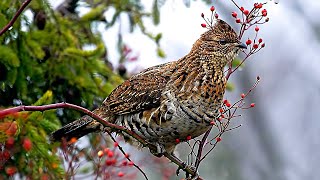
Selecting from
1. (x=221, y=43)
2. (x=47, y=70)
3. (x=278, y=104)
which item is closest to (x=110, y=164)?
(x=221, y=43)

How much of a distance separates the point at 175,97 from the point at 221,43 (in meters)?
0.43

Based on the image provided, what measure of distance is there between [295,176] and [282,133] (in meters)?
1.51

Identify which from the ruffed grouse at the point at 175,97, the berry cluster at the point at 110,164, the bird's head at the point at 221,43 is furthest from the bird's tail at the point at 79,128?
the berry cluster at the point at 110,164

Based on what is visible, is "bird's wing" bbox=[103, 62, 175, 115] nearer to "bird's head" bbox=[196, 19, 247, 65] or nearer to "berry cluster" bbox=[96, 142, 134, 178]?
"bird's head" bbox=[196, 19, 247, 65]

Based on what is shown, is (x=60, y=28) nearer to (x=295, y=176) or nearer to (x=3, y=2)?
(x=3, y=2)

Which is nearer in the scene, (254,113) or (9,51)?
(9,51)

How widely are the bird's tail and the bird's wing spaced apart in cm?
12

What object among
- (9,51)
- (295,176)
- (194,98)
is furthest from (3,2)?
(295,176)

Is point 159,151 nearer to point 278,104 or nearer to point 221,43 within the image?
point 221,43

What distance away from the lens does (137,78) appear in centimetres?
487

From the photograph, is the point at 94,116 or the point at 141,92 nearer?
the point at 94,116

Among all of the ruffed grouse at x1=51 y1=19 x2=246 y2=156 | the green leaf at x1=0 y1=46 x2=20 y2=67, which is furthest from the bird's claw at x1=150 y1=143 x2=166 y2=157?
the green leaf at x1=0 y1=46 x2=20 y2=67

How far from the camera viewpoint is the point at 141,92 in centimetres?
471

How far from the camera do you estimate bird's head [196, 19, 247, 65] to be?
15.2 ft
